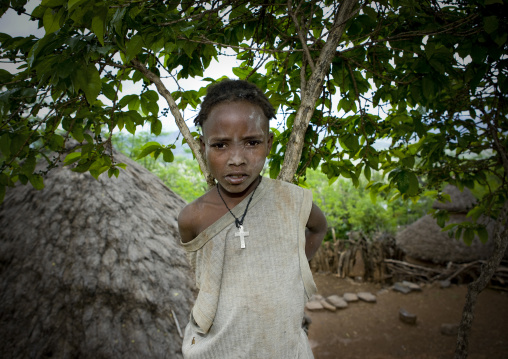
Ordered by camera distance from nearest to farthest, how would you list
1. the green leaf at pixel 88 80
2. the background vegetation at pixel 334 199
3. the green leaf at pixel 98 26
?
the green leaf at pixel 98 26
the green leaf at pixel 88 80
the background vegetation at pixel 334 199

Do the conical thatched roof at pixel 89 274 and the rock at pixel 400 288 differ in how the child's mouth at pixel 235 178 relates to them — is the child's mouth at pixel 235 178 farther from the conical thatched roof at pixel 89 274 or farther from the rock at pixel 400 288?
the rock at pixel 400 288

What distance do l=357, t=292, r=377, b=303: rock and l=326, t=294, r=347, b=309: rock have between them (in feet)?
1.74

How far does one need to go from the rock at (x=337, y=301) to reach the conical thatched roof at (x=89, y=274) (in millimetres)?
4532

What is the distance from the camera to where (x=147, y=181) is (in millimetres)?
4840

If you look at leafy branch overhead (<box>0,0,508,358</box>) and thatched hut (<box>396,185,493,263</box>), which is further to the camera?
thatched hut (<box>396,185,493,263</box>)

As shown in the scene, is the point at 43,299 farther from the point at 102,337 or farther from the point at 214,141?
the point at 214,141

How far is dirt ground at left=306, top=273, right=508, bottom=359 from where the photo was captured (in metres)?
4.68

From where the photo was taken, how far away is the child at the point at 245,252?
98 centimetres

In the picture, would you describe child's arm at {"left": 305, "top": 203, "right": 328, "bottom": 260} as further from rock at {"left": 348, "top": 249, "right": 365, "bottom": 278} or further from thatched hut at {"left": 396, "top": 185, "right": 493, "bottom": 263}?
thatched hut at {"left": 396, "top": 185, "right": 493, "bottom": 263}

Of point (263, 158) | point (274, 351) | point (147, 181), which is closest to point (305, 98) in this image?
point (263, 158)

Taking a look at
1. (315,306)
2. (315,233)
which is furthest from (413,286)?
(315,233)

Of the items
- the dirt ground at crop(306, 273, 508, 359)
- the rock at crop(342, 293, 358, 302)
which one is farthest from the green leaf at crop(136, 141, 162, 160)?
the rock at crop(342, 293, 358, 302)

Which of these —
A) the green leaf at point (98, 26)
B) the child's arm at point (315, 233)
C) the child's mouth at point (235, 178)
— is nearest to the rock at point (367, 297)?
the child's arm at point (315, 233)

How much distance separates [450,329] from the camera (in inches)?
200
